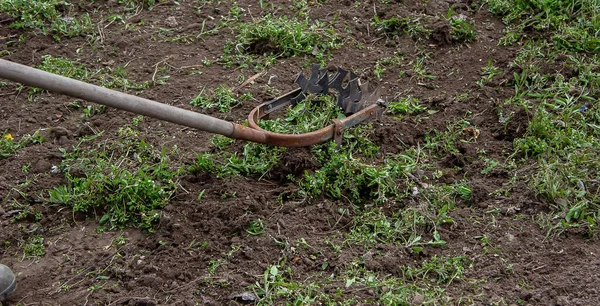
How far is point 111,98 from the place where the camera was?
3.18 metres

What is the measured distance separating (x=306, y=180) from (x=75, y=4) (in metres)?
2.62

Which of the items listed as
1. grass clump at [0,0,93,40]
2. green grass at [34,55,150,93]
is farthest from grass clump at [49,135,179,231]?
grass clump at [0,0,93,40]

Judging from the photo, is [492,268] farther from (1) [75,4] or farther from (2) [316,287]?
(1) [75,4]

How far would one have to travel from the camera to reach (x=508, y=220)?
376cm

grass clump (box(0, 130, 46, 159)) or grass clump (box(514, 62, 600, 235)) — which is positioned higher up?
grass clump (box(514, 62, 600, 235))

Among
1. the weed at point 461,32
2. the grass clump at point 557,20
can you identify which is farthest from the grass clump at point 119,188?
the grass clump at point 557,20

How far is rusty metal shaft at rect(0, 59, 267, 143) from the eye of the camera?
296 cm

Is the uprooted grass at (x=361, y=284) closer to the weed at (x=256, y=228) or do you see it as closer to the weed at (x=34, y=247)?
the weed at (x=256, y=228)

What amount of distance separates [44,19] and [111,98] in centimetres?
250

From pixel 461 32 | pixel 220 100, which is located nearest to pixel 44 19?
pixel 220 100

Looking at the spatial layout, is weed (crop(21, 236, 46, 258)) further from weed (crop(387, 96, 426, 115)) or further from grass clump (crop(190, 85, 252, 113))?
weed (crop(387, 96, 426, 115))

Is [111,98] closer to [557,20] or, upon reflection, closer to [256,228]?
[256,228]

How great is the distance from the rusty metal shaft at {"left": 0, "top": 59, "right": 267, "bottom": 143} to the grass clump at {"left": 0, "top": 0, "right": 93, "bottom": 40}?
2103mm

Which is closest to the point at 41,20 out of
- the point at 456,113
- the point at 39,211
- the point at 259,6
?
the point at 259,6
